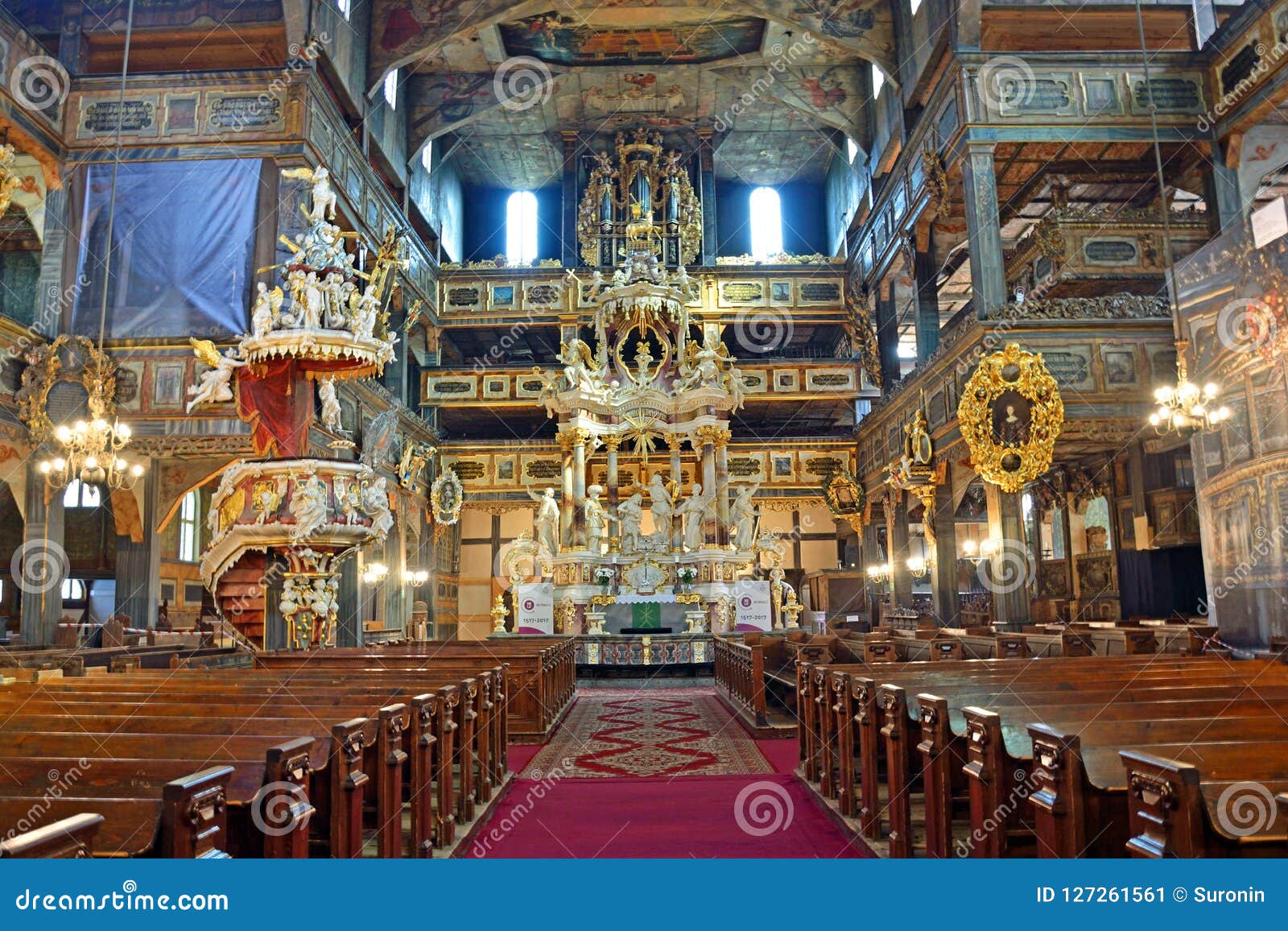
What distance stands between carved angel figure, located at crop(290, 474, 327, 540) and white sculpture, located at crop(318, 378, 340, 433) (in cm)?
224

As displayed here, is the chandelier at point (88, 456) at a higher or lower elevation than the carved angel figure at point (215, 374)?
lower

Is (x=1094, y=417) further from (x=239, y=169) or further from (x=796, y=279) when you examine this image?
(x=239, y=169)

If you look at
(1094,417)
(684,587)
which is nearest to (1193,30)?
(1094,417)

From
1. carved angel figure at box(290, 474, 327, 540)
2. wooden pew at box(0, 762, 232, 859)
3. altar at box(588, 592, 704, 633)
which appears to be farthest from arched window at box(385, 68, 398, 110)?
wooden pew at box(0, 762, 232, 859)

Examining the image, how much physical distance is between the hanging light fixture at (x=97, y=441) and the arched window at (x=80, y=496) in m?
5.51

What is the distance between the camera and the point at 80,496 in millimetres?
18375

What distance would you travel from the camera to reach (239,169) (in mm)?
14242

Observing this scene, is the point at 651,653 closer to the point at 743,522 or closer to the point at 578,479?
the point at 743,522

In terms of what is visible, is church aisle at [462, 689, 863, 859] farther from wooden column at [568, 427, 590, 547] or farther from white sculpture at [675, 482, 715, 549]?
wooden column at [568, 427, 590, 547]

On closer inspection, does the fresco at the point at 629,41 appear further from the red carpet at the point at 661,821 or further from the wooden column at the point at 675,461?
the red carpet at the point at 661,821

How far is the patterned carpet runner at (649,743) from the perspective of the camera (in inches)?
271

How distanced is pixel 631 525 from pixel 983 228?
910cm

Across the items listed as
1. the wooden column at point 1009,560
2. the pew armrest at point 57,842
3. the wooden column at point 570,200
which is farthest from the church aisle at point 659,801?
the wooden column at point 570,200

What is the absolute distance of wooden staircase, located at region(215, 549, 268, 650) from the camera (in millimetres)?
11078
